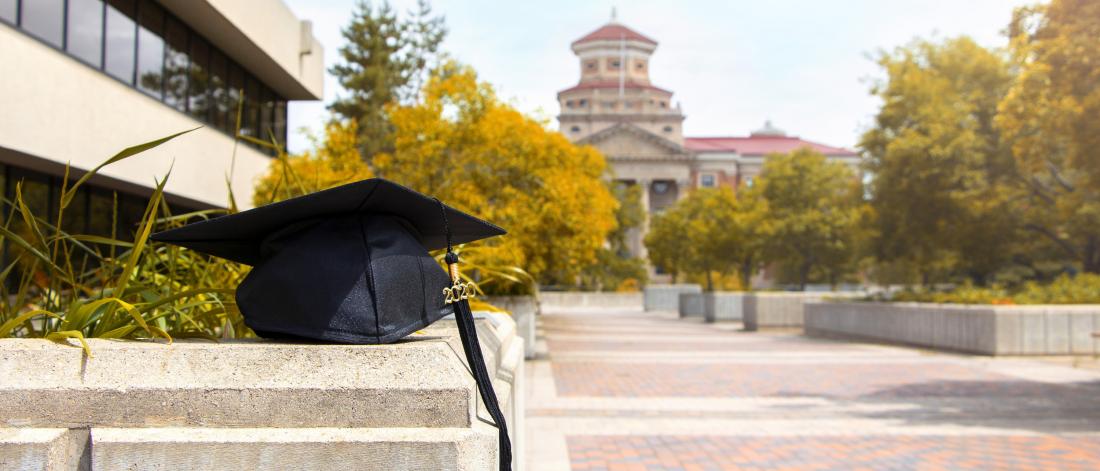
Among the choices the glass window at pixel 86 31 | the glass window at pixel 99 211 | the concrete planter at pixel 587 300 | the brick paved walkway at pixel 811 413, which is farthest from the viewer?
the concrete planter at pixel 587 300

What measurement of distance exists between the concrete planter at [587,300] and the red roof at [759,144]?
139 feet

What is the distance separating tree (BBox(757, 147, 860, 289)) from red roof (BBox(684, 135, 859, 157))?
51687mm

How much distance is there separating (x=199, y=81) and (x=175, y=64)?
1.32 meters

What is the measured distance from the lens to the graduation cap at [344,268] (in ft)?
7.97

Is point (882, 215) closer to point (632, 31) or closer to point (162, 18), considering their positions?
point (162, 18)

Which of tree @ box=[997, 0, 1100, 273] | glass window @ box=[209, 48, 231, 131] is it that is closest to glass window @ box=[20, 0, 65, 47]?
glass window @ box=[209, 48, 231, 131]

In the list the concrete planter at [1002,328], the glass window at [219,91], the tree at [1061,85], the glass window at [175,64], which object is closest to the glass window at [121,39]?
the glass window at [175,64]

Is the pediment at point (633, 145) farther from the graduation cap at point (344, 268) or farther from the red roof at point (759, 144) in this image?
the graduation cap at point (344, 268)

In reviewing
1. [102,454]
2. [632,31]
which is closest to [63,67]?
[102,454]

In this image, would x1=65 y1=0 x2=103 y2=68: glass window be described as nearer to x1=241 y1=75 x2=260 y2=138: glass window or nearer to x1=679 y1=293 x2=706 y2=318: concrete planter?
x1=241 y1=75 x2=260 y2=138: glass window

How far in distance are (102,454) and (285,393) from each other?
423 mm

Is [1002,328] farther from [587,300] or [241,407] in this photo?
[587,300]

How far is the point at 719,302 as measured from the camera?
109ft

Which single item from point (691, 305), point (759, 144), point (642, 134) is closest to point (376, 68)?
point (691, 305)
